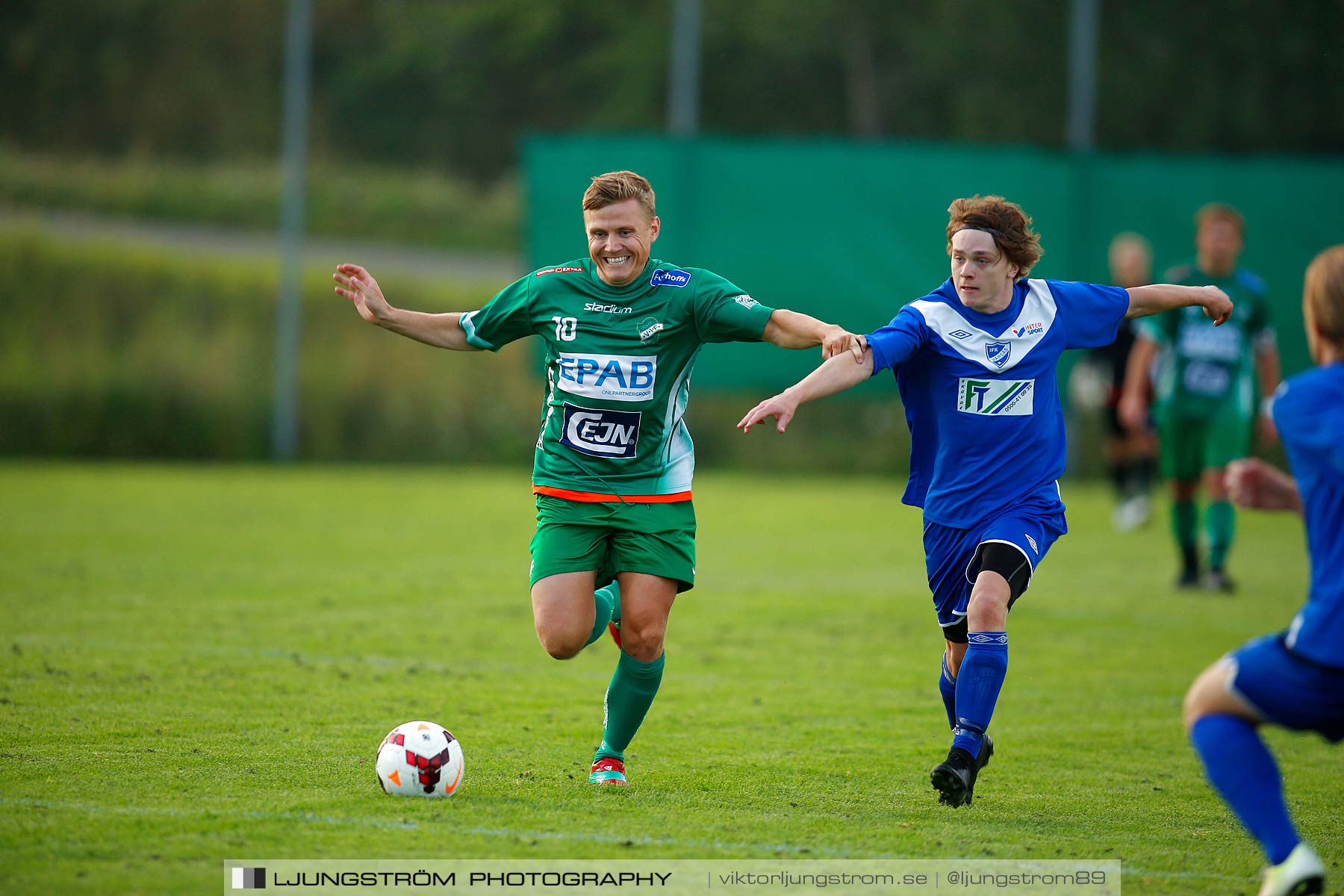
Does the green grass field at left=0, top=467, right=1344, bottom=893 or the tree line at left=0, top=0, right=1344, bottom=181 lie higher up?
the tree line at left=0, top=0, right=1344, bottom=181

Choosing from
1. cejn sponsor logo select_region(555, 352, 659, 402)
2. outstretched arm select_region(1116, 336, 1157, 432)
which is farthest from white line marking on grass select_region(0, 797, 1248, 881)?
outstretched arm select_region(1116, 336, 1157, 432)

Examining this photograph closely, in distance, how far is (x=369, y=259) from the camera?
1800 cm

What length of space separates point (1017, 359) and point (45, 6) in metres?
16.4

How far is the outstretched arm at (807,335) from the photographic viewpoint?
4871 mm

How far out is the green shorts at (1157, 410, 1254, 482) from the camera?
1005 cm

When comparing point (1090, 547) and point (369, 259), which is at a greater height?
point (369, 259)

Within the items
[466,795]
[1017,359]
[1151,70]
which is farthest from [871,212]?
[466,795]

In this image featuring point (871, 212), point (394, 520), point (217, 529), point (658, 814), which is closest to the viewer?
point (658, 814)

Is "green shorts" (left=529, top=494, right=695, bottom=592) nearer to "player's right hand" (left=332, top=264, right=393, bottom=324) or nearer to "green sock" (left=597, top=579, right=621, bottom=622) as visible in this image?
"green sock" (left=597, top=579, right=621, bottom=622)

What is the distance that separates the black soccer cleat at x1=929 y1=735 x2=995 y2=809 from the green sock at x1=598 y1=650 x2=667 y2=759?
3.24ft

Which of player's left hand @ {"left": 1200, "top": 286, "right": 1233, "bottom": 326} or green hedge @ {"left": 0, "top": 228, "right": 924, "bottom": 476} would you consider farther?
green hedge @ {"left": 0, "top": 228, "right": 924, "bottom": 476}

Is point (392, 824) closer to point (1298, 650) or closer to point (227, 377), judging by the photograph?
point (1298, 650)

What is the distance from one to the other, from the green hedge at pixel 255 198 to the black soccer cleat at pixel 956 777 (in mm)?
14364

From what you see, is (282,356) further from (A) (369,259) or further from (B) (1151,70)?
(B) (1151,70)
